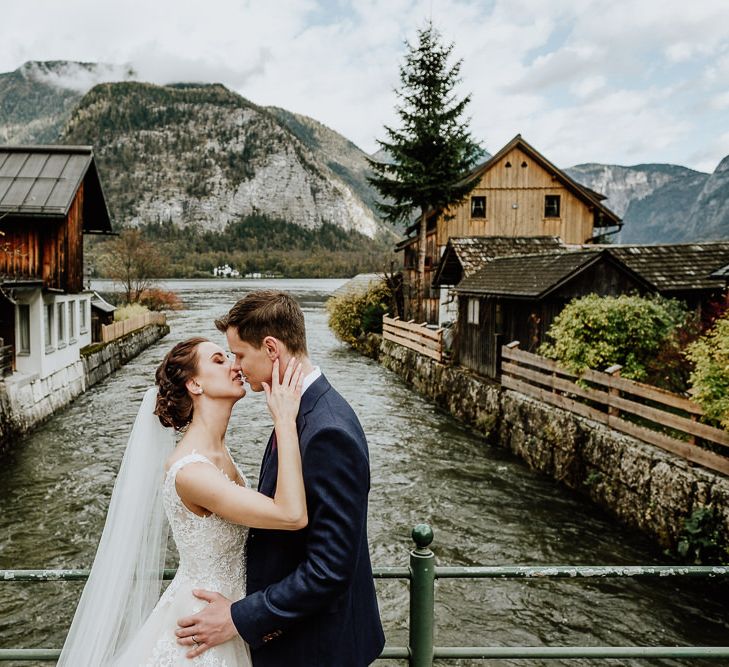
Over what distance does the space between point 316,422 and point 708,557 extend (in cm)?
796

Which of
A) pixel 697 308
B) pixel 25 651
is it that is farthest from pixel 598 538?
pixel 697 308

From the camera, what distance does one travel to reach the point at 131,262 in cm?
5100

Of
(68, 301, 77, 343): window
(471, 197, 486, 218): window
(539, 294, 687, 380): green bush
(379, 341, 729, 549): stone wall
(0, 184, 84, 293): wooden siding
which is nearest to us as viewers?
(379, 341, 729, 549): stone wall

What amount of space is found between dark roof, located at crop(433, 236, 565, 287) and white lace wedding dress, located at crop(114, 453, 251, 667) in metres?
20.0

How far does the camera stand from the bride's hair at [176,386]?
2.44 m

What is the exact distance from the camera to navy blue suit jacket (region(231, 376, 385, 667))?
6.07ft

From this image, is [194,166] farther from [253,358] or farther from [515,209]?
[253,358]

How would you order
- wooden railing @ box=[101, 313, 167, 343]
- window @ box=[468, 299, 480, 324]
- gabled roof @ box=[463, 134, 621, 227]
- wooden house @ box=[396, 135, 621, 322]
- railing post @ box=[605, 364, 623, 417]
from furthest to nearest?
1. wooden house @ box=[396, 135, 621, 322]
2. gabled roof @ box=[463, 134, 621, 227]
3. wooden railing @ box=[101, 313, 167, 343]
4. window @ box=[468, 299, 480, 324]
5. railing post @ box=[605, 364, 623, 417]

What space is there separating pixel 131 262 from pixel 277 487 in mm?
52677

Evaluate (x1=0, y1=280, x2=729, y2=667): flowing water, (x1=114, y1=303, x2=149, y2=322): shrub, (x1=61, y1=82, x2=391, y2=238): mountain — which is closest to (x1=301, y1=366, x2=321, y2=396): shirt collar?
(x1=0, y1=280, x2=729, y2=667): flowing water

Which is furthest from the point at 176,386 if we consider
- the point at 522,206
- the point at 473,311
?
the point at 522,206

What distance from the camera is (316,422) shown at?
1.91m

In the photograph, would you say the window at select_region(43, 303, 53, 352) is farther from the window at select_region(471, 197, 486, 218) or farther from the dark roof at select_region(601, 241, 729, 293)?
the window at select_region(471, 197, 486, 218)

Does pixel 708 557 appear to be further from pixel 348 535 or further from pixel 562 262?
pixel 562 262
